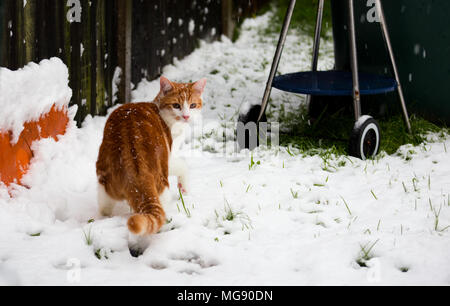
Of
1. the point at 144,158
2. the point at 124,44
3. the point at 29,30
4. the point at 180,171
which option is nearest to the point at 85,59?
the point at 124,44

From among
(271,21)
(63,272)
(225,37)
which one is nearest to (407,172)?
(63,272)

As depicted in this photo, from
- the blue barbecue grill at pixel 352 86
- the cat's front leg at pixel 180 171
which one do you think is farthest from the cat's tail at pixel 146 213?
the blue barbecue grill at pixel 352 86

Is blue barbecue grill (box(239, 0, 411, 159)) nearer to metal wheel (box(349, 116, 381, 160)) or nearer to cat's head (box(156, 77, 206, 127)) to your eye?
metal wheel (box(349, 116, 381, 160))

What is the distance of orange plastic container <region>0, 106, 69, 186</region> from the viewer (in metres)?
2.66

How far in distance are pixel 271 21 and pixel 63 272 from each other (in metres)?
7.24

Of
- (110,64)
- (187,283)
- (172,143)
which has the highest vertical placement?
(110,64)

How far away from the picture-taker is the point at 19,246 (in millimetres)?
2303

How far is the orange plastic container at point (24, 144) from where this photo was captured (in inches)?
105

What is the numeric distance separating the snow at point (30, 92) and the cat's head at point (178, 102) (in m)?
0.59

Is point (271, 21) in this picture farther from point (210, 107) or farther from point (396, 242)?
point (396, 242)

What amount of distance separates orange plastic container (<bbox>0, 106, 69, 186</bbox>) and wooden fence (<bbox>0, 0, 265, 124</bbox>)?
0.33m

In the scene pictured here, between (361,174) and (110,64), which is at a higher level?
(110,64)

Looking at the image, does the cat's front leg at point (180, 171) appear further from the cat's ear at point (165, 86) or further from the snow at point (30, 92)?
the snow at point (30, 92)

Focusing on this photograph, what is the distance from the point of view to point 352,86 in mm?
3650
